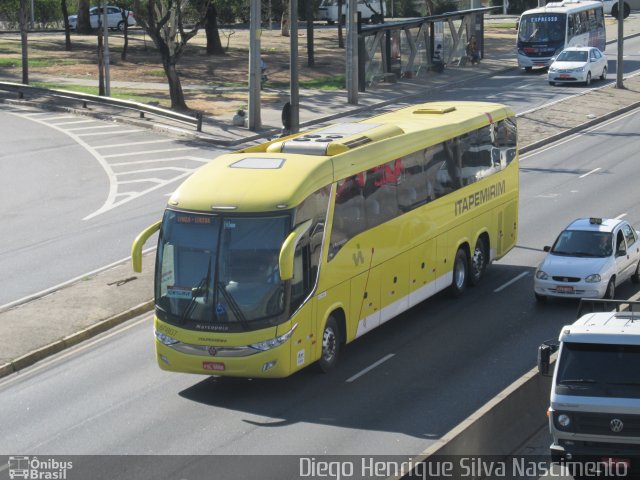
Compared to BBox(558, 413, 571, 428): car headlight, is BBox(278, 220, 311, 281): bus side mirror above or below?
above

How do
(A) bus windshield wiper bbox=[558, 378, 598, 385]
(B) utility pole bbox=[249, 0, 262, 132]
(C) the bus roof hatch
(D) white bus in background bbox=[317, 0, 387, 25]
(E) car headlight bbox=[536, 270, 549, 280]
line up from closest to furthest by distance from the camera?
1. (A) bus windshield wiper bbox=[558, 378, 598, 385]
2. (C) the bus roof hatch
3. (E) car headlight bbox=[536, 270, 549, 280]
4. (B) utility pole bbox=[249, 0, 262, 132]
5. (D) white bus in background bbox=[317, 0, 387, 25]

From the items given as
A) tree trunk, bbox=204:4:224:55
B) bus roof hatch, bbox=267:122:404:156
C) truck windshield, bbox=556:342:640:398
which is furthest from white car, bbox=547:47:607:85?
truck windshield, bbox=556:342:640:398

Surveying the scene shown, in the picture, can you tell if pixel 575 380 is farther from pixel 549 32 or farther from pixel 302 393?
pixel 549 32

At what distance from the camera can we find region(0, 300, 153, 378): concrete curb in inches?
781

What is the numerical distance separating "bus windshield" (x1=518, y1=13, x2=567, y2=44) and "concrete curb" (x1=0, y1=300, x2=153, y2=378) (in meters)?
43.0

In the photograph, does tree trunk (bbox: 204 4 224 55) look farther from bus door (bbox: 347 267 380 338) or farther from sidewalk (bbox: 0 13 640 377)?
bus door (bbox: 347 267 380 338)

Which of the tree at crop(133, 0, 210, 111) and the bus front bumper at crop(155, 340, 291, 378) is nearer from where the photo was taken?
the bus front bumper at crop(155, 340, 291, 378)

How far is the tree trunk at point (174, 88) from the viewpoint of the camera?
47.4 meters

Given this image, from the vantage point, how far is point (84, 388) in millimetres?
18688

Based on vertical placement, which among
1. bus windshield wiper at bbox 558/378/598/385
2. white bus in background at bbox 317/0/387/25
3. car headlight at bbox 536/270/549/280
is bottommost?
car headlight at bbox 536/270/549/280

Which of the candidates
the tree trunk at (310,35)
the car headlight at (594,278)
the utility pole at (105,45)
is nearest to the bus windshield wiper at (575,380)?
the car headlight at (594,278)

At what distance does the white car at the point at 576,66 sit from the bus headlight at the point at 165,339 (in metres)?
40.7

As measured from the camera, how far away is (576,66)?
54875 millimetres

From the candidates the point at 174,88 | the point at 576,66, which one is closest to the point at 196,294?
the point at 174,88
